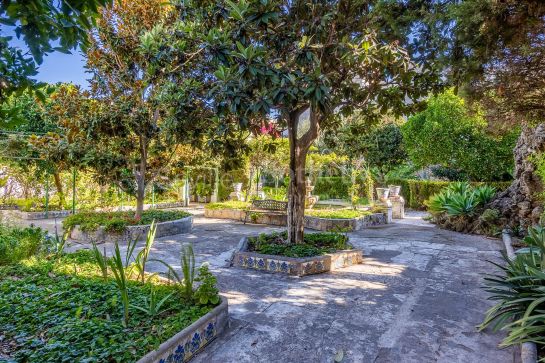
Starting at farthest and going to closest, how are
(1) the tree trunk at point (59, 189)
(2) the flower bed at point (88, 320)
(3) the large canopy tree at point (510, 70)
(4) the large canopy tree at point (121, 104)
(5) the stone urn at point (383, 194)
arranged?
(5) the stone urn at point (383, 194) → (1) the tree trunk at point (59, 189) → (4) the large canopy tree at point (121, 104) → (3) the large canopy tree at point (510, 70) → (2) the flower bed at point (88, 320)

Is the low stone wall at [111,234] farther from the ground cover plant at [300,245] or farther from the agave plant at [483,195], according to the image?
the agave plant at [483,195]

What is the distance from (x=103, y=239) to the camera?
8.00m

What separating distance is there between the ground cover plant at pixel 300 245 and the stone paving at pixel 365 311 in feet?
1.68

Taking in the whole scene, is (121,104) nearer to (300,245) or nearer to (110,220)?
(110,220)

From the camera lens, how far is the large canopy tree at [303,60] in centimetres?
418

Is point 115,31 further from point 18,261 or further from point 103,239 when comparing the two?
point 18,261

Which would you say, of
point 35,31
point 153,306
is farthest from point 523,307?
point 35,31

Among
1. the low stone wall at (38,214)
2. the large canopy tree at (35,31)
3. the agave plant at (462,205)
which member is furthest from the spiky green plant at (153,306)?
the low stone wall at (38,214)

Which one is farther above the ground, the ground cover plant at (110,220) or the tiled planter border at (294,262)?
the ground cover plant at (110,220)

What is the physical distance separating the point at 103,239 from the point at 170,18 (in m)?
5.54

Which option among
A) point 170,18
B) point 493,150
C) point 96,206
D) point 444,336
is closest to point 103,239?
point 96,206

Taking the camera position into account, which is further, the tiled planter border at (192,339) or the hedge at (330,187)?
the hedge at (330,187)

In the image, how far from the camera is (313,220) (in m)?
10.6

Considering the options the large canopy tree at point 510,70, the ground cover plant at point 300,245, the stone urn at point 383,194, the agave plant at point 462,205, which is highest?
the large canopy tree at point 510,70
